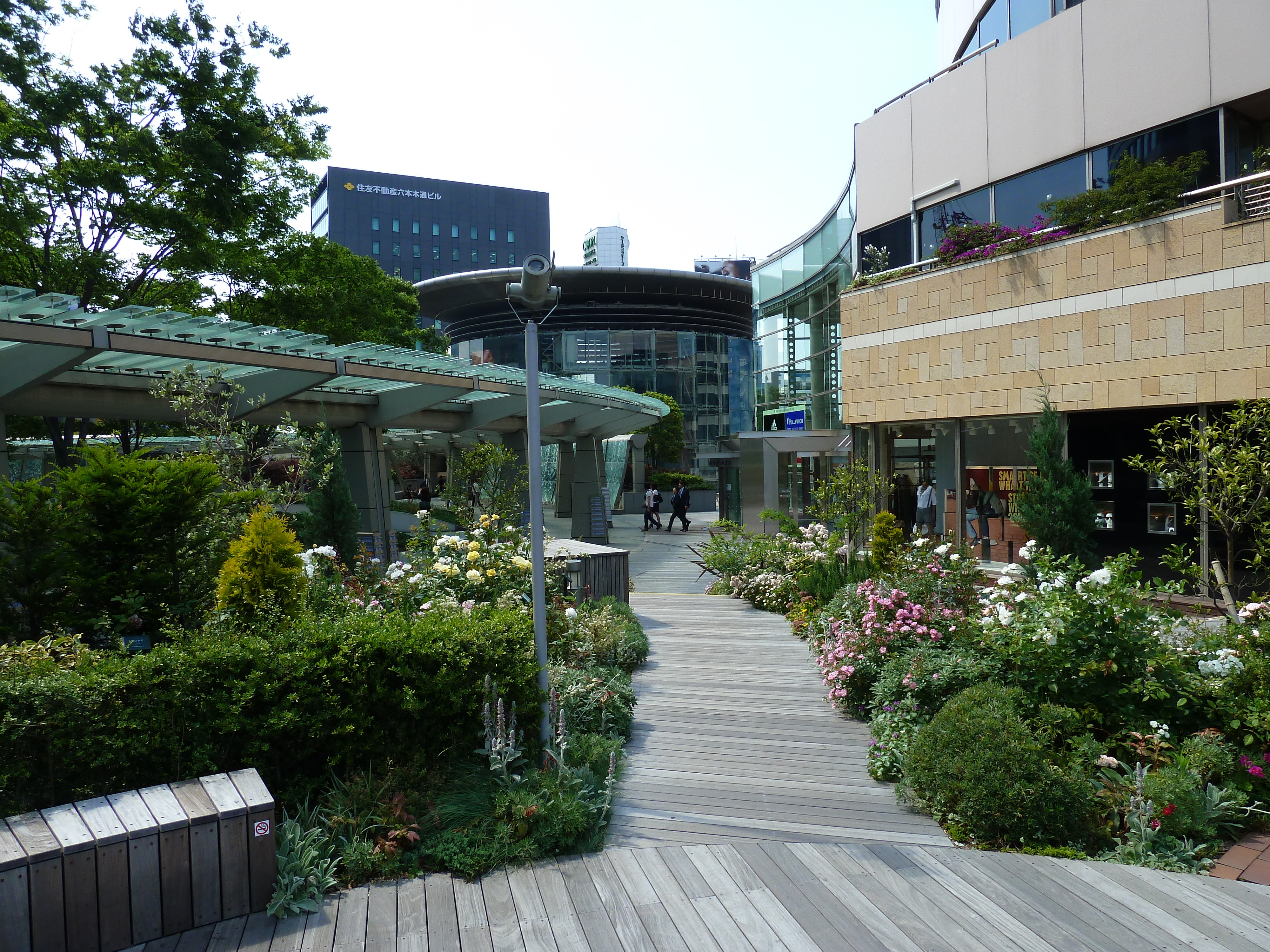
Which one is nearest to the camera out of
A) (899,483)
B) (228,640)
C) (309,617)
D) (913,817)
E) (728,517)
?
A: (228,640)

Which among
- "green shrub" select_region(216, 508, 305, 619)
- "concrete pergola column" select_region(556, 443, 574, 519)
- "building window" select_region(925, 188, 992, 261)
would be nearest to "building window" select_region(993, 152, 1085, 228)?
"building window" select_region(925, 188, 992, 261)

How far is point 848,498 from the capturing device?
A: 1425cm

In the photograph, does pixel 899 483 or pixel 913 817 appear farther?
pixel 899 483

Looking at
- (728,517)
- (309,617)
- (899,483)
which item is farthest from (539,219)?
(309,617)

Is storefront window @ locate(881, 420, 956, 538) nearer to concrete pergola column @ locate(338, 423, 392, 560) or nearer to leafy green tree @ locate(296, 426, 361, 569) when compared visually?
leafy green tree @ locate(296, 426, 361, 569)

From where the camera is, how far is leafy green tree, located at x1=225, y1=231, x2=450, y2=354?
1931 centimetres

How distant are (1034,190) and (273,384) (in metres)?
13.2

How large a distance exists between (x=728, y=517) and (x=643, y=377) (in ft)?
98.6

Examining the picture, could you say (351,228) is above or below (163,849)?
above

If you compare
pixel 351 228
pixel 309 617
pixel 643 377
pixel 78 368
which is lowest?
pixel 309 617

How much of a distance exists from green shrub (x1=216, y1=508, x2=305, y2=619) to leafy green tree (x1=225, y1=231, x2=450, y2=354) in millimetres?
14707

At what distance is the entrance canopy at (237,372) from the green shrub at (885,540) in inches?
340

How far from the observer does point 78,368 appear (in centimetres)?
1233

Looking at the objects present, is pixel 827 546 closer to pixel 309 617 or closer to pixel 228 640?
pixel 309 617
